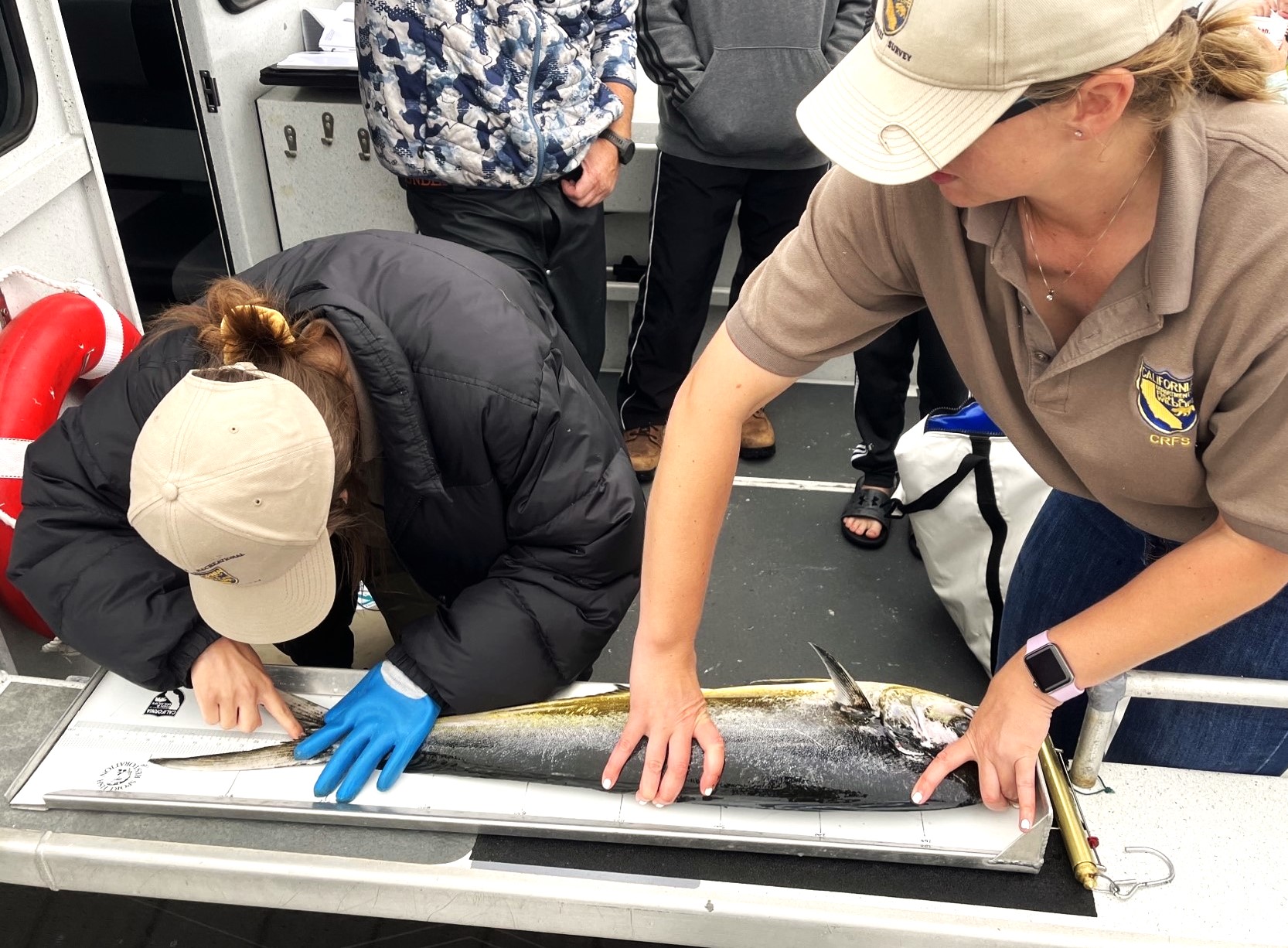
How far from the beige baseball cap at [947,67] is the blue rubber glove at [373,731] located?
38.8 inches

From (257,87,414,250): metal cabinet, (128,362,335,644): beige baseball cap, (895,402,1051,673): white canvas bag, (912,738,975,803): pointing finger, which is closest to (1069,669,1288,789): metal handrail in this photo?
(912,738,975,803): pointing finger

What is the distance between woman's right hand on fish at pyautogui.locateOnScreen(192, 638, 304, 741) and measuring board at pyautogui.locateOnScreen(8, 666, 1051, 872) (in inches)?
1.4

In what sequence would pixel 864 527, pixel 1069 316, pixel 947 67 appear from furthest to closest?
pixel 864 527, pixel 1069 316, pixel 947 67

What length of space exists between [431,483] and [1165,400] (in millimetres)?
1033

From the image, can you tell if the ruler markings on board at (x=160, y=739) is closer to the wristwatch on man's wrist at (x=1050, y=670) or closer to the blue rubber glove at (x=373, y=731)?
the blue rubber glove at (x=373, y=731)

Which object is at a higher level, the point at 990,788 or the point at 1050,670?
the point at 1050,670

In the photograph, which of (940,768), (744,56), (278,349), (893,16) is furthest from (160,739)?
(744,56)

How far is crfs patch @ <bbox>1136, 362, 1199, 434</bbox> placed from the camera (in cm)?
110

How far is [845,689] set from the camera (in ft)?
5.07

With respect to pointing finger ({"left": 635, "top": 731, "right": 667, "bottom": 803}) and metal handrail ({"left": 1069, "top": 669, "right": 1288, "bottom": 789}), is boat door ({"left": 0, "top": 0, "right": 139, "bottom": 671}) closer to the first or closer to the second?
pointing finger ({"left": 635, "top": 731, "right": 667, "bottom": 803})

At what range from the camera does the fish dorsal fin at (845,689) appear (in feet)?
4.99

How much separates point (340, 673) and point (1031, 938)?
1078 mm

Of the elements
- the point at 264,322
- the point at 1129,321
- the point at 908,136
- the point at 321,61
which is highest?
the point at 908,136

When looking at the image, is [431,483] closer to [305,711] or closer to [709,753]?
[305,711]
